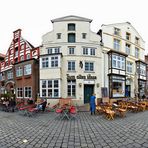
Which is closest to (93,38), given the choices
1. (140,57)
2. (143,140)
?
(140,57)

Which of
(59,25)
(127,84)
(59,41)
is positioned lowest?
(127,84)

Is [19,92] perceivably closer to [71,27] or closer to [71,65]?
[71,65]

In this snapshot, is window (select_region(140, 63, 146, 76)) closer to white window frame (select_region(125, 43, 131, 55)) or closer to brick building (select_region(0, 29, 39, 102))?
white window frame (select_region(125, 43, 131, 55))

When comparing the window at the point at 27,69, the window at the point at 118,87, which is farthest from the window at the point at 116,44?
the window at the point at 27,69

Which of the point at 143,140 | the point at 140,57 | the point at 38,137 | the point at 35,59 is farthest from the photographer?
the point at 140,57

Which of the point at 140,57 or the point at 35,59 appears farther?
the point at 140,57

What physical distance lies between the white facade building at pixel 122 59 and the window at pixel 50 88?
6928 millimetres

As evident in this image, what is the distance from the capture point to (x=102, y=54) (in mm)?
20984

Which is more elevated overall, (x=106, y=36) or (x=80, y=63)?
(x=106, y=36)

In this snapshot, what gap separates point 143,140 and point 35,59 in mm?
18887

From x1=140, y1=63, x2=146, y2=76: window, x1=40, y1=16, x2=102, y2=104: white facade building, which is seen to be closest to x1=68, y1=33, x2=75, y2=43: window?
x1=40, y1=16, x2=102, y2=104: white facade building

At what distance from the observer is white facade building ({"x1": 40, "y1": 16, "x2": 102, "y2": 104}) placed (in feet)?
62.9

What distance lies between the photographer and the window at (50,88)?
18.9 m

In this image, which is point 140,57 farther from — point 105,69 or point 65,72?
point 65,72
